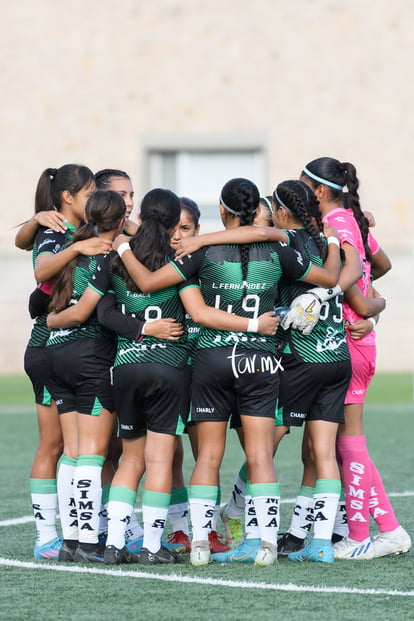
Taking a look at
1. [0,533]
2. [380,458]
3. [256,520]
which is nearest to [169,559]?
[256,520]

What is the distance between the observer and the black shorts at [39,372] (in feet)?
19.6

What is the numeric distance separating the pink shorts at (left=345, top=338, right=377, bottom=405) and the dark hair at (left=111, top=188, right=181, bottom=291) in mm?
1155

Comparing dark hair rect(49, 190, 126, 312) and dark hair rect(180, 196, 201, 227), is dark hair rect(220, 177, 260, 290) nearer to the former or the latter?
dark hair rect(49, 190, 126, 312)

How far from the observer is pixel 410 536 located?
6445 millimetres

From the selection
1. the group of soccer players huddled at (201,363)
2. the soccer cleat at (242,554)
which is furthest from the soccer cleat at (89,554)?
the soccer cleat at (242,554)

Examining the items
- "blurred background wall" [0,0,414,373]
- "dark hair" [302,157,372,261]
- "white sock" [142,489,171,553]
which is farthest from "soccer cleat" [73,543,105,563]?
"blurred background wall" [0,0,414,373]

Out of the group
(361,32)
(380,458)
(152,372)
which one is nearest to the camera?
(152,372)

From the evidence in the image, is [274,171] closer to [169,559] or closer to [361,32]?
[361,32]

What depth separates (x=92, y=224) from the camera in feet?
19.1

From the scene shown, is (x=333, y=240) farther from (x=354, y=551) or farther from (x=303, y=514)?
(x=354, y=551)

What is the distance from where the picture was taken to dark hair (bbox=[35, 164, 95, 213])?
6.07 metres

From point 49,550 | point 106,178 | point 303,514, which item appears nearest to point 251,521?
point 303,514

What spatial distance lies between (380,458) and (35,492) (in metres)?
4.55

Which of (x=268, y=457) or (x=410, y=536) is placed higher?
(x=268, y=457)
